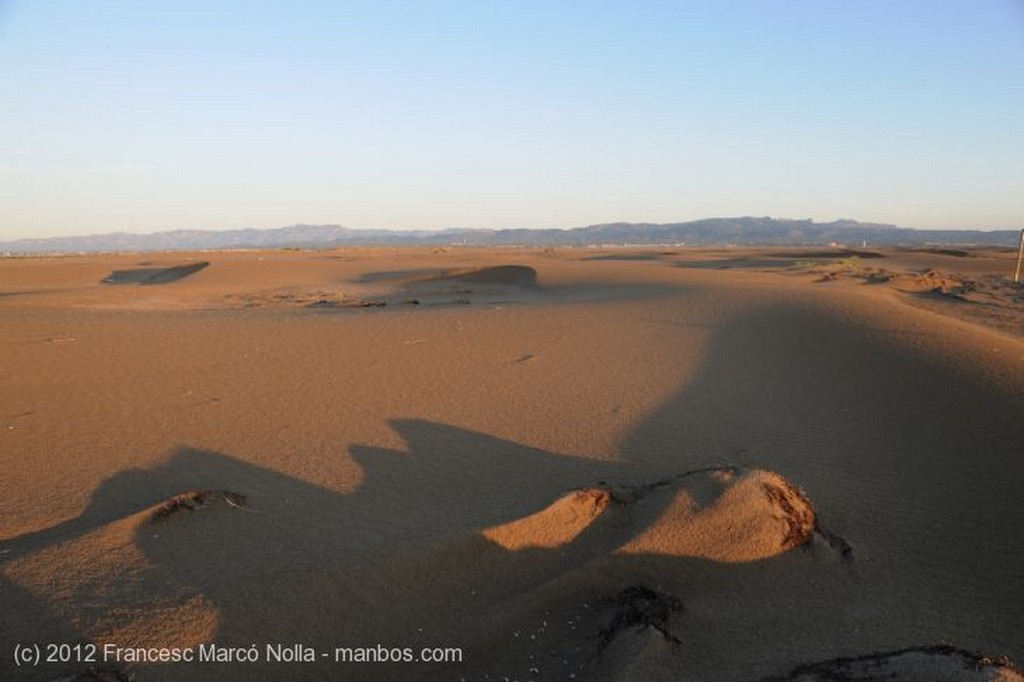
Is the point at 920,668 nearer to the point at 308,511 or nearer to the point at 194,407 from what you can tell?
the point at 308,511

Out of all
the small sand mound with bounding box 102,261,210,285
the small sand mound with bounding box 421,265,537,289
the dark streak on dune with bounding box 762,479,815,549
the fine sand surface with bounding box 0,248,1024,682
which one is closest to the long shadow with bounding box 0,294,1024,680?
the fine sand surface with bounding box 0,248,1024,682

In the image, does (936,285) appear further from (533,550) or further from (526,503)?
(533,550)

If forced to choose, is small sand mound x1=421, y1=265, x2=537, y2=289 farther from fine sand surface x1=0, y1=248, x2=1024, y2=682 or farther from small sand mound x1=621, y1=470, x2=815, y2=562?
A: small sand mound x1=621, y1=470, x2=815, y2=562

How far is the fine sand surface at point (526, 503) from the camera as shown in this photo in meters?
3.39

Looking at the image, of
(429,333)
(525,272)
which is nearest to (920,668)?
(429,333)

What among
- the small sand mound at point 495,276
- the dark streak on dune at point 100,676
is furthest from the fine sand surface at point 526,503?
the small sand mound at point 495,276

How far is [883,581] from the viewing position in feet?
13.2

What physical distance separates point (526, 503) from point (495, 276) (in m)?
20.5

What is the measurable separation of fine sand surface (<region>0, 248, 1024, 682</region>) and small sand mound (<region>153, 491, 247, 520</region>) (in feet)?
0.07

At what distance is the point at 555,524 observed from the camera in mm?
4340

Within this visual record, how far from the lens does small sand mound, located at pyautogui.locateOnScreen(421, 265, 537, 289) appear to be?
24.0m

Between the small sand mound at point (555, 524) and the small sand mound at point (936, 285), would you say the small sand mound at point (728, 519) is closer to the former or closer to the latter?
the small sand mound at point (555, 524)

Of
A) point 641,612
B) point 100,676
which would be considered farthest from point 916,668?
point 100,676

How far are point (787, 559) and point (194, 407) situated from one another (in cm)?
593
